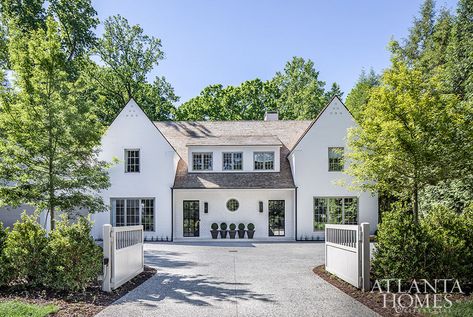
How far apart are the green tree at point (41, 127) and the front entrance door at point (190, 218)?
34.6 ft

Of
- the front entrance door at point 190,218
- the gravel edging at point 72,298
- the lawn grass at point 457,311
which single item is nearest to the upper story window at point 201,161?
the front entrance door at point 190,218

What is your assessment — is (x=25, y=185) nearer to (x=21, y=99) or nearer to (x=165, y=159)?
(x=21, y=99)

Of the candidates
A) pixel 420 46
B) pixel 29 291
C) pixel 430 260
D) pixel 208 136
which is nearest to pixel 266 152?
pixel 208 136

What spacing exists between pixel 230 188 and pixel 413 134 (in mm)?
11628

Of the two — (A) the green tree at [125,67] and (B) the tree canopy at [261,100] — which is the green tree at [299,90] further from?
(A) the green tree at [125,67]

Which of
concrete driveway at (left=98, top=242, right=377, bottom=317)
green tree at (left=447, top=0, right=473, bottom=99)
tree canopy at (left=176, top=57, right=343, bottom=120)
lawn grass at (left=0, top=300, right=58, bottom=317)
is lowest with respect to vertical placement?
concrete driveway at (left=98, top=242, right=377, bottom=317)

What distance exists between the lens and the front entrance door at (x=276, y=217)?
2052 centimetres

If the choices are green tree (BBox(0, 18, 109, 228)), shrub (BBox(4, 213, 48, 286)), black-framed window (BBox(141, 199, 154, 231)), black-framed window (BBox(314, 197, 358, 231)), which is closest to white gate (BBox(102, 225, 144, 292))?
shrub (BBox(4, 213, 48, 286))

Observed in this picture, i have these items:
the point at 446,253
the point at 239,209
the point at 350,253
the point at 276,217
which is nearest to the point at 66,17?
the point at 239,209

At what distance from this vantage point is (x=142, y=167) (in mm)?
20328

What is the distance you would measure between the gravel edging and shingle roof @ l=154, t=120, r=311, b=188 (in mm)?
12190

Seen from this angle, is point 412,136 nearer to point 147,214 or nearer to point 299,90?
point 147,214

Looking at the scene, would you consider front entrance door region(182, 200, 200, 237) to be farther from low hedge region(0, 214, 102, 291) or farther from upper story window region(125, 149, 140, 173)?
low hedge region(0, 214, 102, 291)

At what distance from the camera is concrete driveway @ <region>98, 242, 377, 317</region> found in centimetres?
676
